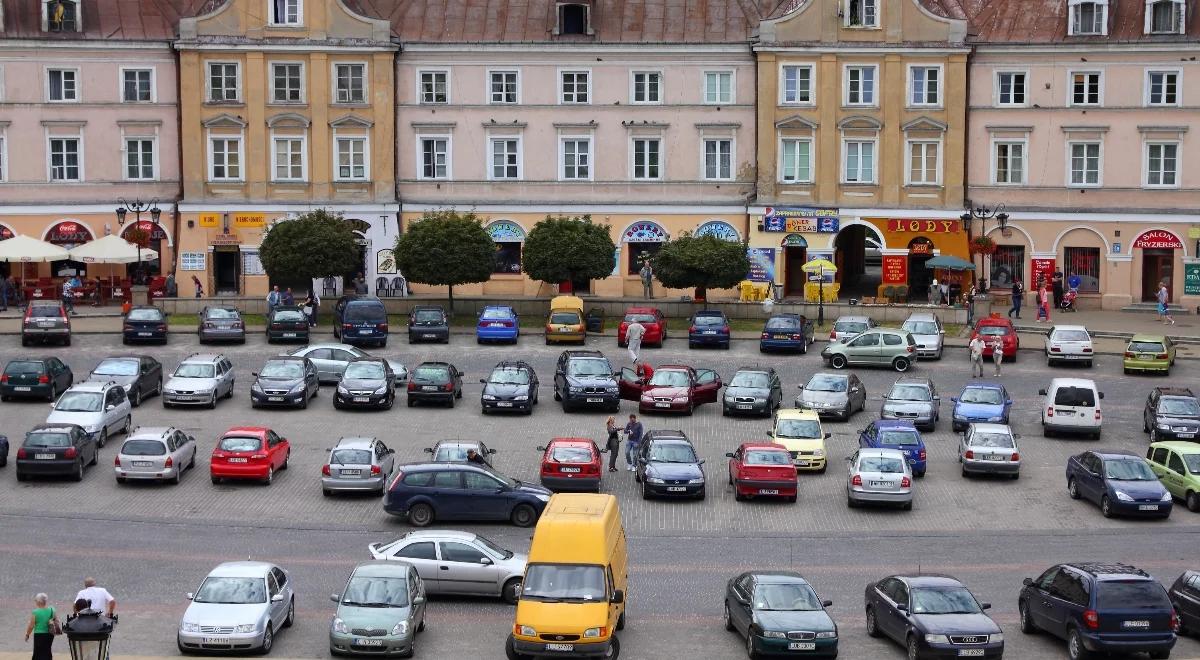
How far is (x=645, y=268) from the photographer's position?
75688mm

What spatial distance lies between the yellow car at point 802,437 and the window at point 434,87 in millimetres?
35892

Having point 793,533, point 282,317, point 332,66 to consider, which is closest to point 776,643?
point 793,533

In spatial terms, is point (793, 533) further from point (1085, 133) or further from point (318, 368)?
point (1085, 133)

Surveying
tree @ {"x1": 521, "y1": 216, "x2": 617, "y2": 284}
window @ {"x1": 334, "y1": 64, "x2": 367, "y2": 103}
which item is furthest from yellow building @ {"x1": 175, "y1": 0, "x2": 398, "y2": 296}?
tree @ {"x1": 521, "y1": 216, "x2": 617, "y2": 284}

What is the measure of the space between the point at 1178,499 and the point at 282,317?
32.2 m

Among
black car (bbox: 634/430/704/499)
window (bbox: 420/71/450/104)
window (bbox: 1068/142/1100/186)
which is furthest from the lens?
window (bbox: 420/71/450/104)

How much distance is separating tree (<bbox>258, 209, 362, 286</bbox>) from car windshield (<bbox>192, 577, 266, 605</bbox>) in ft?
133

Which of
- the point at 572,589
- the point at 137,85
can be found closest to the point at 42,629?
the point at 572,589

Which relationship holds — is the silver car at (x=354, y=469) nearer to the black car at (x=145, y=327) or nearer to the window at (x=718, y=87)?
the black car at (x=145, y=327)

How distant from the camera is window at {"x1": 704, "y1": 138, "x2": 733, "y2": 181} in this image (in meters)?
78.9

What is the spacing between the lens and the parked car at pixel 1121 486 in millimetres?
40844

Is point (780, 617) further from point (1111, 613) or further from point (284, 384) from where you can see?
point (284, 384)

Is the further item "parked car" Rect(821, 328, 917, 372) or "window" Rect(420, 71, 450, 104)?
"window" Rect(420, 71, 450, 104)

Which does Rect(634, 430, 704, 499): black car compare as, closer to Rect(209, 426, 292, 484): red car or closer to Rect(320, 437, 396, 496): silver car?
Rect(320, 437, 396, 496): silver car
